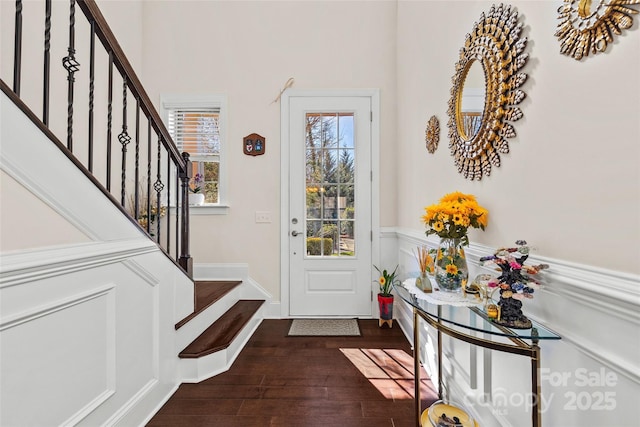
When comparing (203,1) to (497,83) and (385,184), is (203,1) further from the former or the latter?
(497,83)

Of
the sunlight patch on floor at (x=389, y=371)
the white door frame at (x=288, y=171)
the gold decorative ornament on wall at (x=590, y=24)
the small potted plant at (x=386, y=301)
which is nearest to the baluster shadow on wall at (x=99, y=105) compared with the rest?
the white door frame at (x=288, y=171)

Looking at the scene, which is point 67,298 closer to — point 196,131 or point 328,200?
point 328,200

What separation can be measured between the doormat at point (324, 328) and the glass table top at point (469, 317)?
146cm

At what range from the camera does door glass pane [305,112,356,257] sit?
3.02 m

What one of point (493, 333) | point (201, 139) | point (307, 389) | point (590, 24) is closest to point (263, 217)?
point (201, 139)

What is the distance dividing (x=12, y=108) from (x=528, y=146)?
1718 mm

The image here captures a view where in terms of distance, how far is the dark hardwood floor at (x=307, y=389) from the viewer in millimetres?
1546

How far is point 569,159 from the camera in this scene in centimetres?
91

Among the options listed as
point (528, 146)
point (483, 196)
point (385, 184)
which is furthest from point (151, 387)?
point (385, 184)

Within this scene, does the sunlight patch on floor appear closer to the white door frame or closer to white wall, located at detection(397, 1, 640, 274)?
the white door frame

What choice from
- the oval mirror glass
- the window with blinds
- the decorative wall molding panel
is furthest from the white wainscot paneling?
the window with blinds

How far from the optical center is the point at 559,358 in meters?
0.96

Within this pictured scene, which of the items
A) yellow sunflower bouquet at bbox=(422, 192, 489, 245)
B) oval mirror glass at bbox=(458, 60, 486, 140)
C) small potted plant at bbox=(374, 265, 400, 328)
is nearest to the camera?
yellow sunflower bouquet at bbox=(422, 192, 489, 245)

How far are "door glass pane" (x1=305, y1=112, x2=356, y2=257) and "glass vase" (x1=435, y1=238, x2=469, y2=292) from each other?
5.58 ft
